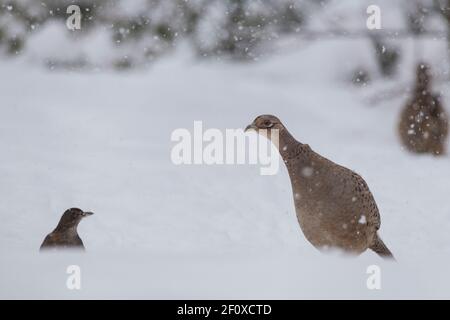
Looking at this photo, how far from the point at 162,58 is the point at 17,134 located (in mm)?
1045

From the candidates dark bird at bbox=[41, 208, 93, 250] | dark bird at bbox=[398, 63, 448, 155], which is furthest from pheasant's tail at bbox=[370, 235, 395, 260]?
dark bird at bbox=[398, 63, 448, 155]

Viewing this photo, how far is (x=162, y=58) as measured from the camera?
14.3ft

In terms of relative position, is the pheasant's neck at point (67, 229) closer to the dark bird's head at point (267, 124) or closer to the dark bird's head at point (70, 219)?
the dark bird's head at point (70, 219)

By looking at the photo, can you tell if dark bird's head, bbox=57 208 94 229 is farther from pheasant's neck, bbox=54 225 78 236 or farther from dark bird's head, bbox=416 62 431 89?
dark bird's head, bbox=416 62 431 89

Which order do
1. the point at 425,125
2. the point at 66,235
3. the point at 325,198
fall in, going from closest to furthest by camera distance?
1. the point at 325,198
2. the point at 66,235
3. the point at 425,125

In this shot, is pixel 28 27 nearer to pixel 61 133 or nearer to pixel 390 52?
pixel 61 133

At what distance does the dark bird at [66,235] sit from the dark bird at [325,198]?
0.55 m

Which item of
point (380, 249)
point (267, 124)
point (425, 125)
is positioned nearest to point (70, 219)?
point (267, 124)

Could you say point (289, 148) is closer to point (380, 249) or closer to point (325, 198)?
point (325, 198)

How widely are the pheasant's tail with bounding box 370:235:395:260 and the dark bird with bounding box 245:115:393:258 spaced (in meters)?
0.05

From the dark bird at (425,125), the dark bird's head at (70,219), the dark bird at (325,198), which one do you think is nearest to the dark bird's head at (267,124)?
the dark bird at (325,198)

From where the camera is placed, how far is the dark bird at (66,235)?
2.25 m

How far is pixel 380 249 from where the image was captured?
89.5 inches

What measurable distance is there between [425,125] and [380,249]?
53.4 inches
